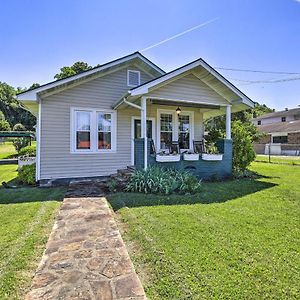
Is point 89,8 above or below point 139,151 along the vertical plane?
above

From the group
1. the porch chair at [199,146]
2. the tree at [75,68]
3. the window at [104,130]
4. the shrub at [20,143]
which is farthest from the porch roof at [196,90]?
the shrub at [20,143]

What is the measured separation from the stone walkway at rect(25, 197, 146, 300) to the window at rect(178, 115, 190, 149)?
24.1ft

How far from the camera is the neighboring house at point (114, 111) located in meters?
8.80

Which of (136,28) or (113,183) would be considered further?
(136,28)

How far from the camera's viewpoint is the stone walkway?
2521 millimetres

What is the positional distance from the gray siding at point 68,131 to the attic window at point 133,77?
0.19m

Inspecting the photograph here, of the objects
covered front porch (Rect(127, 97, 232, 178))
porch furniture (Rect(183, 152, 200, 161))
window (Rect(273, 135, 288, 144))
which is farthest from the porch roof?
window (Rect(273, 135, 288, 144))

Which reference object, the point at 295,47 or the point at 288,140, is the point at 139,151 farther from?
the point at 288,140

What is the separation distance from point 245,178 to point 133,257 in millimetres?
8125

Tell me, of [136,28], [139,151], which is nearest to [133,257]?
[139,151]

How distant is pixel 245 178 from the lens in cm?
1023

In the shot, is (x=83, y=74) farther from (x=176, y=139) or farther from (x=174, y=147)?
(x=176, y=139)

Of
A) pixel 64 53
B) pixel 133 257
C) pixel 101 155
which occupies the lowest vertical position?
pixel 133 257

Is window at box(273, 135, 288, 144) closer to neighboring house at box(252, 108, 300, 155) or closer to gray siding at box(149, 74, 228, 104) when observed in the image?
neighboring house at box(252, 108, 300, 155)
